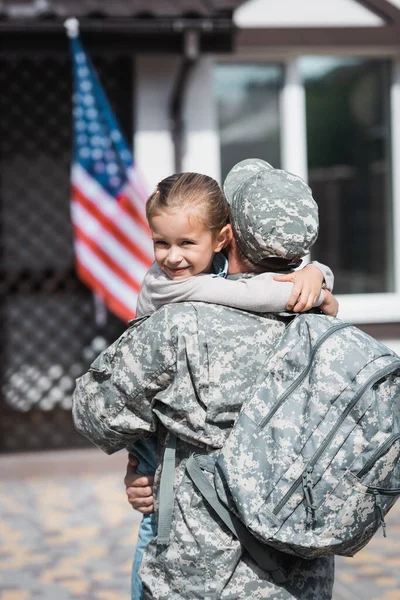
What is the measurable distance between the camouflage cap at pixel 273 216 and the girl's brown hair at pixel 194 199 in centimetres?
5

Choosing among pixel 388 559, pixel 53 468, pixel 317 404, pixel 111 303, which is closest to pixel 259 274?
pixel 317 404

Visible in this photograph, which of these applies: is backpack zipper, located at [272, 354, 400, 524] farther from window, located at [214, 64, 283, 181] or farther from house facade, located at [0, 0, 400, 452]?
window, located at [214, 64, 283, 181]

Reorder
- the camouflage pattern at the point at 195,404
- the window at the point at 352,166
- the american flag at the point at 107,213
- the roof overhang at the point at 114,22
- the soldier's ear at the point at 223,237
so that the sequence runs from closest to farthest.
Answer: the camouflage pattern at the point at 195,404 < the soldier's ear at the point at 223,237 < the roof overhang at the point at 114,22 < the american flag at the point at 107,213 < the window at the point at 352,166

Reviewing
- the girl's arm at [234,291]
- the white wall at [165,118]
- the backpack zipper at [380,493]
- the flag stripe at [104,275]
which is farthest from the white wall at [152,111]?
the backpack zipper at [380,493]

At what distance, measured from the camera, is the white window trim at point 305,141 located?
6781mm

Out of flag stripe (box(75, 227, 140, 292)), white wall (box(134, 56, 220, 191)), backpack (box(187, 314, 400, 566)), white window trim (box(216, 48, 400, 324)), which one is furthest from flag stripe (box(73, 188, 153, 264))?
backpack (box(187, 314, 400, 566))

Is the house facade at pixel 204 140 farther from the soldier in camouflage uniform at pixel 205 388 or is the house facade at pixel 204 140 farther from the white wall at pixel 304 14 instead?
the soldier in camouflage uniform at pixel 205 388

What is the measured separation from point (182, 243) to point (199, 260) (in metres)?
0.05

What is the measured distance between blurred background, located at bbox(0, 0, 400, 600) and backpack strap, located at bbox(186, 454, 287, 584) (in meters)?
4.12

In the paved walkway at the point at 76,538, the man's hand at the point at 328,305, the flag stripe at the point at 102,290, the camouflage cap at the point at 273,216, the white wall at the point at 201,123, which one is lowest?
the paved walkway at the point at 76,538

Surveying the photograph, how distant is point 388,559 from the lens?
4699mm

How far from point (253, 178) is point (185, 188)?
16 centimetres

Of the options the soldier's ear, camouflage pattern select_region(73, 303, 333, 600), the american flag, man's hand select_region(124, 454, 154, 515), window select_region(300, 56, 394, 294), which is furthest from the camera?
window select_region(300, 56, 394, 294)

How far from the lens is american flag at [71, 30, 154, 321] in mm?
6129
